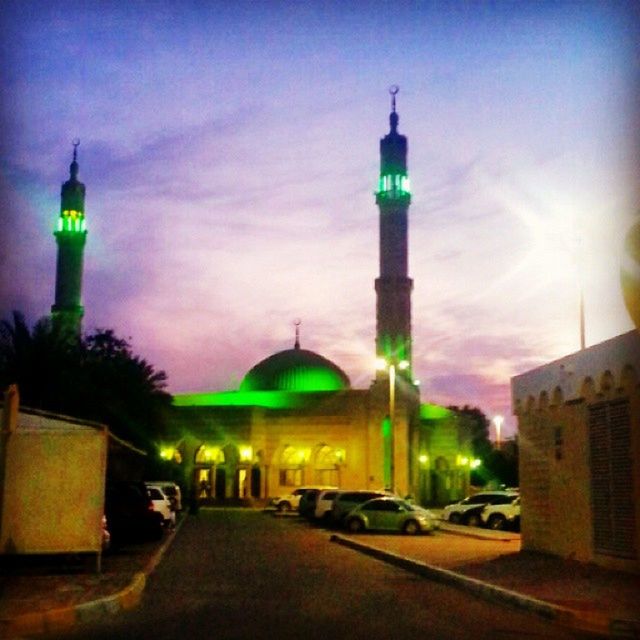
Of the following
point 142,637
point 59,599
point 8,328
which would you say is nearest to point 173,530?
point 8,328

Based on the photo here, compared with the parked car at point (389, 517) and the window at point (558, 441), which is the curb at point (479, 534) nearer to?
the parked car at point (389, 517)

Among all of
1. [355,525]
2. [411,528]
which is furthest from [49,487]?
[355,525]

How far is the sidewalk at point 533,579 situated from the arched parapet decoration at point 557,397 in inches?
125

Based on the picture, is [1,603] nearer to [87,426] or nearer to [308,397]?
[87,426]

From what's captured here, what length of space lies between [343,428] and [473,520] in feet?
98.6

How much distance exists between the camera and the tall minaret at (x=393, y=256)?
61.2 metres

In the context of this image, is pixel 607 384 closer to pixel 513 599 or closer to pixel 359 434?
pixel 513 599

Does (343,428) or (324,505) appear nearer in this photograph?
(324,505)

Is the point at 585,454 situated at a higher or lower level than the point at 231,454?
lower

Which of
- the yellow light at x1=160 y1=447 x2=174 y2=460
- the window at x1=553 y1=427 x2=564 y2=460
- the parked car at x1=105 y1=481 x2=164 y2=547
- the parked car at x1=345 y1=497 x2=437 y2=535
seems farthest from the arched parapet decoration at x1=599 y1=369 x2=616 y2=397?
the yellow light at x1=160 y1=447 x2=174 y2=460

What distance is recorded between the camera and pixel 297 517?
145 ft

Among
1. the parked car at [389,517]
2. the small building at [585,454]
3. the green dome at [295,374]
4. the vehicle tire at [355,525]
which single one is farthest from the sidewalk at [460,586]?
the green dome at [295,374]

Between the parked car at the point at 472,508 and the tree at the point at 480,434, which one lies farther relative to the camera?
the tree at the point at 480,434

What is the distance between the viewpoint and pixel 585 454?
18.0m
